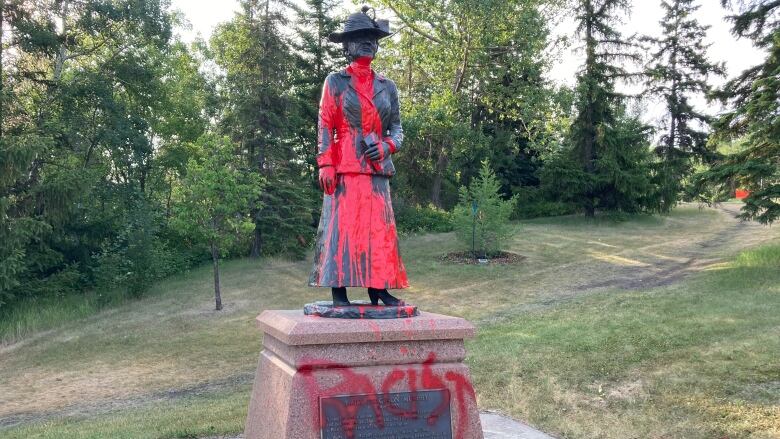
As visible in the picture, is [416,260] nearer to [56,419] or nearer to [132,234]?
[132,234]

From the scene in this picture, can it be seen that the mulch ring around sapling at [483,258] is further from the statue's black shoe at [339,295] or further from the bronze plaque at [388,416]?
the bronze plaque at [388,416]

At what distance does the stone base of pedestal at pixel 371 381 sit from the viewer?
4645mm

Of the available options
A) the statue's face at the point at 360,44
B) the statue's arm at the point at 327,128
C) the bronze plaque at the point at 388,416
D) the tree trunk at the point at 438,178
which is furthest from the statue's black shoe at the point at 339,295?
the tree trunk at the point at 438,178

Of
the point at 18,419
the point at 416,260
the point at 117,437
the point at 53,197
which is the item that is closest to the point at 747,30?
the point at 416,260

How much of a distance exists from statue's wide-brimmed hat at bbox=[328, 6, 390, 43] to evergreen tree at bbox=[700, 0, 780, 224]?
11267 millimetres

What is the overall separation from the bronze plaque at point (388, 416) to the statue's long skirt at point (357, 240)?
0.99 m

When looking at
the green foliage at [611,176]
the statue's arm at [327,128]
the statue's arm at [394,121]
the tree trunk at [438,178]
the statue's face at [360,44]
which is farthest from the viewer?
the tree trunk at [438,178]

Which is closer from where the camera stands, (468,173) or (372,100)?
(372,100)

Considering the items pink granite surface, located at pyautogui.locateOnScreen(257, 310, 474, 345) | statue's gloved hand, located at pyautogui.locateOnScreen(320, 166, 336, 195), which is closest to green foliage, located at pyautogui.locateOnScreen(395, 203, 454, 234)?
statue's gloved hand, located at pyautogui.locateOnScreen(320, 166, 336, 195)

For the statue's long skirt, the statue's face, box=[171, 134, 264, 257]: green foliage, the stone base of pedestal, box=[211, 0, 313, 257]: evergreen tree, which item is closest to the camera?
the stone base of pedestal

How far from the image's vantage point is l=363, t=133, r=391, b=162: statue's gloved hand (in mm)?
5461

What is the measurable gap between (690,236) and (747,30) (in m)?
10.3

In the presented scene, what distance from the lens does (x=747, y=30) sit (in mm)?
16641

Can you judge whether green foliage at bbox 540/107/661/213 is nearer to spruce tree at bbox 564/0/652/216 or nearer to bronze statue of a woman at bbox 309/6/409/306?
spruce tree at bbox 564/0/652/216
